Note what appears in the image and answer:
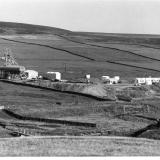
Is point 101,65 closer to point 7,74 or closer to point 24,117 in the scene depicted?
point 7,74

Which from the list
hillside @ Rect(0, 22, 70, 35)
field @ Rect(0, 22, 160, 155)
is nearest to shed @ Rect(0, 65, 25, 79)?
field @ Rect(0, 22, 160, 155)

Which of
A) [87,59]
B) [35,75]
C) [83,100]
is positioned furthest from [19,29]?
[83,100]

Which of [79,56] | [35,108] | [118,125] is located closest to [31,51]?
[79,56]

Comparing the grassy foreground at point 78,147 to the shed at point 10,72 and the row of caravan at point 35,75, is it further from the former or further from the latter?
the shed at point 10,72

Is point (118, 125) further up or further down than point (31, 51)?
further down

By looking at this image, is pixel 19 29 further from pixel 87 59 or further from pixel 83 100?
pixel 83 100

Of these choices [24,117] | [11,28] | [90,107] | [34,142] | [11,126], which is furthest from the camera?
[11,28]
